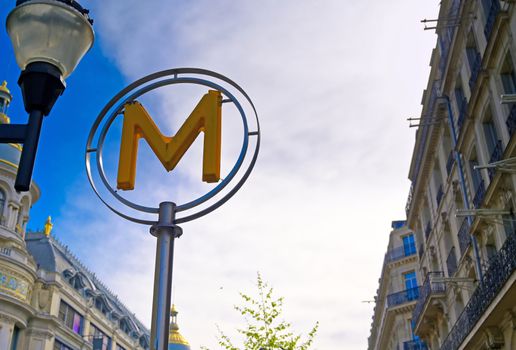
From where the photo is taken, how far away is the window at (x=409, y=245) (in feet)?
195

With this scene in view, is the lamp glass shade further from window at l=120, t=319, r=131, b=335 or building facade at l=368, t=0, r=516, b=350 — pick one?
window at l=120, t=319, r=131, b=335

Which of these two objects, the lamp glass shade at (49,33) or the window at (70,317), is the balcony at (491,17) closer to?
the lamp glass shade at (49,33)

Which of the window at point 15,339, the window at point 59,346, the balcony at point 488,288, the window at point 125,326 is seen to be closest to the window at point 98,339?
the window at point 59,346

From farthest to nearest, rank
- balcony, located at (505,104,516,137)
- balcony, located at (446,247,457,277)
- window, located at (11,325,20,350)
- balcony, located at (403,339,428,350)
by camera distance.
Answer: balcony, located at (403,339,428,350) < window, located at (11,325,20,350) < balcony, located at (446,247,457,277) < balcony, located at (505,104,516,137)

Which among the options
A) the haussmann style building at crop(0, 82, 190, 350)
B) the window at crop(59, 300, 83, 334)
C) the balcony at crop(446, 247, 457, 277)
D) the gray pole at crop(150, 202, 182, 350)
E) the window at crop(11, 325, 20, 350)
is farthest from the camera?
the window at crop(59, 300, 83, 334)

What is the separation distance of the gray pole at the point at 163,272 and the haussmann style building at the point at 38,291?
38.7m

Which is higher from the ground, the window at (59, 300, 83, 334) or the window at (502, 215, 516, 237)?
the window at (59, 300, 83, 334)

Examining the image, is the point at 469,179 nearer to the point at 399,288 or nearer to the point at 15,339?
the point at 15,339

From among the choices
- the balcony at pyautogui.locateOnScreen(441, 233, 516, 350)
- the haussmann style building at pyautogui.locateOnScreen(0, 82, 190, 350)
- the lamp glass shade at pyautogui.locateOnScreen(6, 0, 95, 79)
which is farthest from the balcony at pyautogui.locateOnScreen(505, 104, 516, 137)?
the haussmann style building at pyautogui.locateOnScreen(0, 82, 190, 350)

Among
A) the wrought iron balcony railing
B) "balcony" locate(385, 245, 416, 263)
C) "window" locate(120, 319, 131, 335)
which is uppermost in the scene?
"balcony" locate(385, 245, 416, 263)

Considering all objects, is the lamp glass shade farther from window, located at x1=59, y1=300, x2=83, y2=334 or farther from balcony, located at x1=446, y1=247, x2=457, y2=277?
window, located at x1=59, y1=300, x2=83, y2=334

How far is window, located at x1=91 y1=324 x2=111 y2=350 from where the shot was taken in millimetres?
53938

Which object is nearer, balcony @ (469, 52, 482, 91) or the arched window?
balcony @ (469, 52, 482, 91)

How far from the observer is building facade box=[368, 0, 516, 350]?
22136 mm
